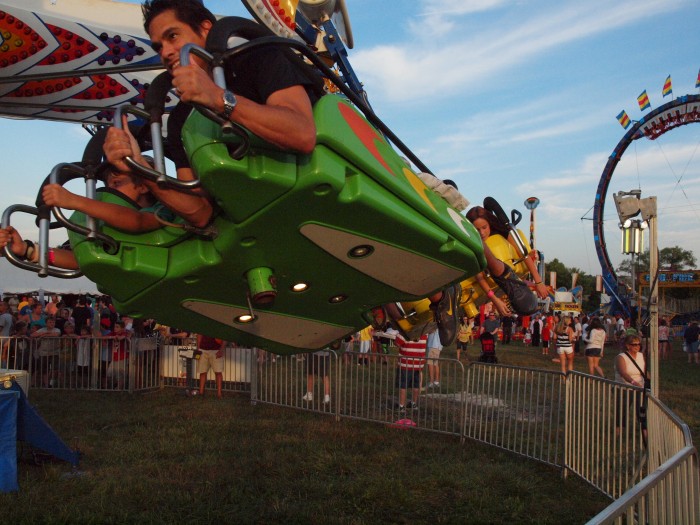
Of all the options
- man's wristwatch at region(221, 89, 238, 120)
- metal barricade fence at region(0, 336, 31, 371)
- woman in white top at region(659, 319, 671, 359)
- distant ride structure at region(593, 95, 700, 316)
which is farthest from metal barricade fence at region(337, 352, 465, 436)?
distant ride structure at region(593, 95, 700, 316)

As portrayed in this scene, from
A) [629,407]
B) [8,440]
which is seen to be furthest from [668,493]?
[8,440]

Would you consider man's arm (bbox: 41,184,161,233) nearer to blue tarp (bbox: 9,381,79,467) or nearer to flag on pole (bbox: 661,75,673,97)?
blue tarp (bbox: 9,381,79,467)

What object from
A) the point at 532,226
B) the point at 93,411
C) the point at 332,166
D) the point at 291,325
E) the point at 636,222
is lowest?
the point at 93,411

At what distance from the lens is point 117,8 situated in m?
6.85

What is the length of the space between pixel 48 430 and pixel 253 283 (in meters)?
5.90

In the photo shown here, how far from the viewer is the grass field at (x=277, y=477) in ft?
18.6

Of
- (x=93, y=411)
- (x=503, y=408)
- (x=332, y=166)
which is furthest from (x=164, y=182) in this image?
(x=93, y=411)

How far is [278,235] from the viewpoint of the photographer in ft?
6.63

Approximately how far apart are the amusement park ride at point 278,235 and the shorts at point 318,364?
7.70m

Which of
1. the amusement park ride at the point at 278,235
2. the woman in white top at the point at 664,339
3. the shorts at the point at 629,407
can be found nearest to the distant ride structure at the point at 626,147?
the woman in white top at the point at 664,339

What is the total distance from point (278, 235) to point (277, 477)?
16.9ft

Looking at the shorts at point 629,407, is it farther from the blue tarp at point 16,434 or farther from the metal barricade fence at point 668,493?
the blue tarp at point 16,434

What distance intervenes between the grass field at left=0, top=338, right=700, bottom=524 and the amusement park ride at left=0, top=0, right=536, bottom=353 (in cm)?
338

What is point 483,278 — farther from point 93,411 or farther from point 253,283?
point 93,411
